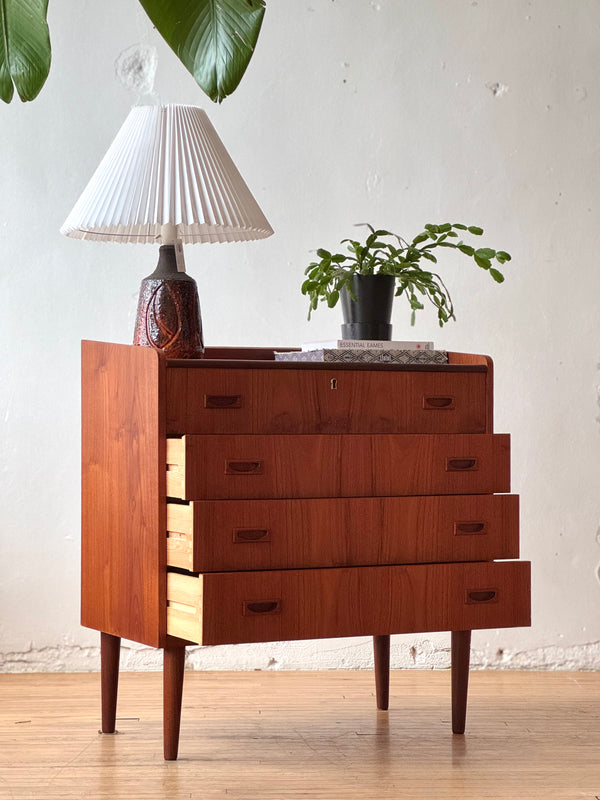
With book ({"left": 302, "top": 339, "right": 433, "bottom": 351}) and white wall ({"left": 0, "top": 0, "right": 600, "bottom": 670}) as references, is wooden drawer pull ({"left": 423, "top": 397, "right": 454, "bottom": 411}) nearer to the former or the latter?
book ({"left": 302, "top": 339, "right": 433, "bottom": 351})

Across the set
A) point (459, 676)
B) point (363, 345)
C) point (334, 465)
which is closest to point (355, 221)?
point (363, 345)

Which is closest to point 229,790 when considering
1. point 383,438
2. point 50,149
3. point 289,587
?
point 289,587

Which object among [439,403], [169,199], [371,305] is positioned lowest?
[439,403]

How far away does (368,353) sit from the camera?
2.16 m

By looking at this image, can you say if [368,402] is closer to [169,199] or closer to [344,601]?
[344,601]

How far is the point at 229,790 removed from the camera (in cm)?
182

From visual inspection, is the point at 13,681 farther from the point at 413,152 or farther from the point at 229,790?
the point at 413,152

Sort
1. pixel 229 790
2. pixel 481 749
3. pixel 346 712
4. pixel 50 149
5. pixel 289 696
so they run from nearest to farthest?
pixel 229 790, pixel 481 749, pixel 346 712, pixel 289 696, pixel 50 149

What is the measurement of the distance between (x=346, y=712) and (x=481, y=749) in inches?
15.5

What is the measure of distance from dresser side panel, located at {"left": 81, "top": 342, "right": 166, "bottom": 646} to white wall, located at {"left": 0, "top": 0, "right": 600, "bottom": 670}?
2.00 feet

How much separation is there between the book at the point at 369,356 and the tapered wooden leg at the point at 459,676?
1.87 ft

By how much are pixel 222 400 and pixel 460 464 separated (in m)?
0.51

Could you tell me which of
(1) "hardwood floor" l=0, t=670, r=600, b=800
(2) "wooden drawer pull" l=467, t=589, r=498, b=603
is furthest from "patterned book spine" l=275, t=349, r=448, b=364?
(1) "hardwood floor" l=0, t=670, r=600, b=800

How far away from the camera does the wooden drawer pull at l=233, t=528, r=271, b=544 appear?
6.32ft
